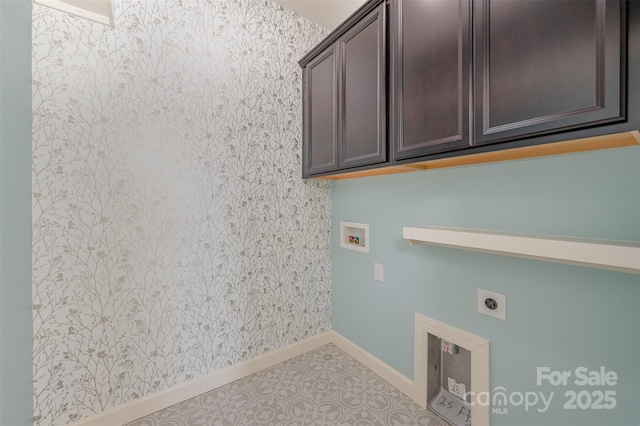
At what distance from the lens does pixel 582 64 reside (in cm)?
77

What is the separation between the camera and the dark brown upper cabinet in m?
1.42

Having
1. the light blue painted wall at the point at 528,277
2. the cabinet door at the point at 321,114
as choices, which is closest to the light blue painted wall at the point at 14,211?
the cabinet door at the point at 321,114

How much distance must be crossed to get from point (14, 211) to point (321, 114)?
1.70m

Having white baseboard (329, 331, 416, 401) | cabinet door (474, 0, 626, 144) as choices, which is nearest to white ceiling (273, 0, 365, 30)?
cabinet door (474, 0, 626, 144)

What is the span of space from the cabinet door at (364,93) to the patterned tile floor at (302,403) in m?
1.52

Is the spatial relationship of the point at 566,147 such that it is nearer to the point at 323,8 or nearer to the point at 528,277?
the point at 528,277

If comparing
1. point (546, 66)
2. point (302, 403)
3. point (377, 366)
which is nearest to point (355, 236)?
point (377, 366)

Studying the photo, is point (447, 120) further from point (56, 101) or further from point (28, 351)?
point (56, 101)

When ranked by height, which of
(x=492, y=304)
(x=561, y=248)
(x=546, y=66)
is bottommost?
(x=492, y=304)

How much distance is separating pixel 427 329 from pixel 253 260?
128 centimetres

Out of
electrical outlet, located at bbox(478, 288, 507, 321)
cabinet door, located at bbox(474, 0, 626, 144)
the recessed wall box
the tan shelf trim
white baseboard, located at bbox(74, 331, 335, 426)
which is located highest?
cabinet door, located at bbox(474, 0, 626, 144)

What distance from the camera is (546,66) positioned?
84 cm

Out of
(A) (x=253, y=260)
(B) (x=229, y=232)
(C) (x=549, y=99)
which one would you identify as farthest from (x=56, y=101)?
(C) (x=549, y=99)

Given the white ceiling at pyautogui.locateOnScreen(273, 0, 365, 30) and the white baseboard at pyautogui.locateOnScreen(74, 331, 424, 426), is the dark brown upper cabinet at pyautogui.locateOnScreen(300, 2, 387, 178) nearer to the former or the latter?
the white ceiling at pyautogui.locateOnScreen(273, 0, 365, 30)
